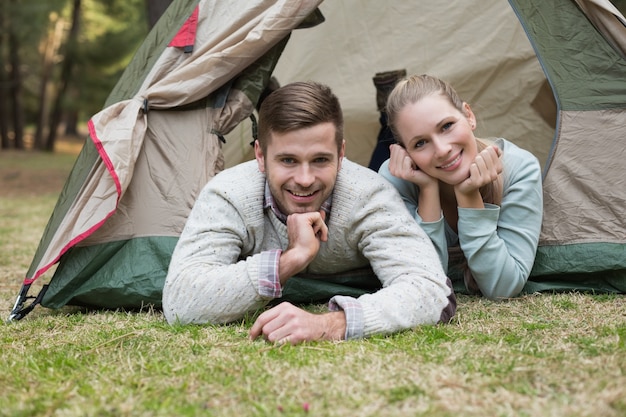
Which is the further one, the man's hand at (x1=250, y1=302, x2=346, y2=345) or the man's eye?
the man's eye

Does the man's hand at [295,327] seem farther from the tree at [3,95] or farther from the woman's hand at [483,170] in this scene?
the tree at [3,95]

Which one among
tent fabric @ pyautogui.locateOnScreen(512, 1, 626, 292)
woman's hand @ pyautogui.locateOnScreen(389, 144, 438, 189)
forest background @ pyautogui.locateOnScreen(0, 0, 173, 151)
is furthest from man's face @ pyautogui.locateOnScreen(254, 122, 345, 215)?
forest background @ pyautogui.locateOnScreen(0, 0, 173, 151)

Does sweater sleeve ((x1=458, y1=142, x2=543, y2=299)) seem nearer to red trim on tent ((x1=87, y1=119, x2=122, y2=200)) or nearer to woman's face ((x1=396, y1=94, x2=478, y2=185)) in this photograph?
woman's face ((x1=396, y1=94, x2=478, y2=185))

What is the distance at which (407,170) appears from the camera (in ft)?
9.26

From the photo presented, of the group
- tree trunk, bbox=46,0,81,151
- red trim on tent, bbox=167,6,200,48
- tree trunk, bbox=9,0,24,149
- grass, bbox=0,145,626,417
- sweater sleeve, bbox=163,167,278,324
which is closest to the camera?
grass, bbox=0,145,626,417

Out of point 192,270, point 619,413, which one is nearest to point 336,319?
point 192,270

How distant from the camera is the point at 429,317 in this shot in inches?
95.1

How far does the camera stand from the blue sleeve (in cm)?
281

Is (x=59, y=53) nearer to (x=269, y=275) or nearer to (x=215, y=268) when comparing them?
(x=215, y=268)

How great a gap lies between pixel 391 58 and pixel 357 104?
368mm

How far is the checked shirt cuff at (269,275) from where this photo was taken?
2404 millimetres

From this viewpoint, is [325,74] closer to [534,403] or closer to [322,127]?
[322,127]

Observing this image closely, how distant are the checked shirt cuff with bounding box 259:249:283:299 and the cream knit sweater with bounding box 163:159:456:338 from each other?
2cm

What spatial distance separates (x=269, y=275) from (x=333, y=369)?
0.54 metres
